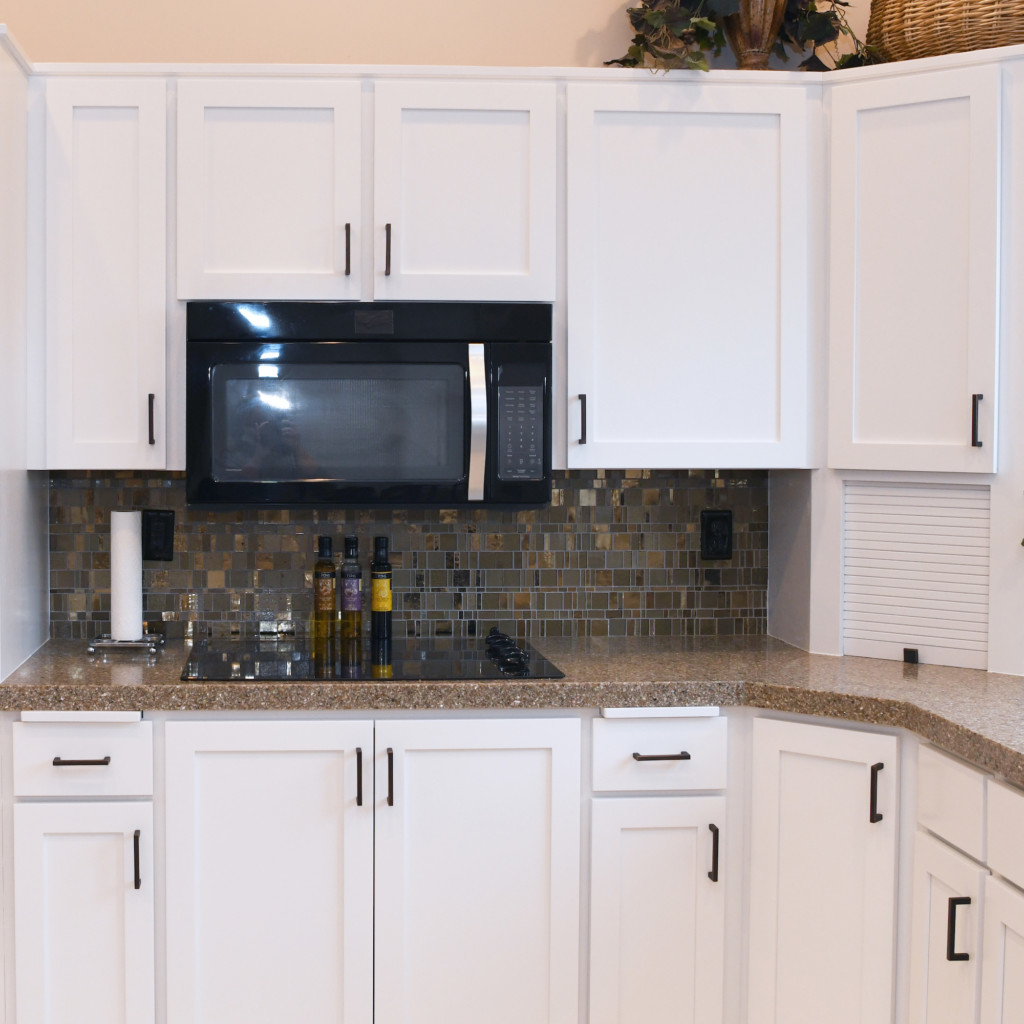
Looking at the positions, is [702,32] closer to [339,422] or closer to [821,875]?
[339,422]

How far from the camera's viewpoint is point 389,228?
78.3 inches

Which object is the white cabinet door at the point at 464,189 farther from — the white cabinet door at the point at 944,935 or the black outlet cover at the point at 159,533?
the white cabinet door at the point at 944,935

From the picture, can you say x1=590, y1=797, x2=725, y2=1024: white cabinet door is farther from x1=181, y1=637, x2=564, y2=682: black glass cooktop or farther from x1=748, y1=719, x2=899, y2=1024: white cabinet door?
x1=181, y1=637, x2=564, y2=682: black glass cooktop

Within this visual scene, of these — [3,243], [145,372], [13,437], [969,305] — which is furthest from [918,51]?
[13,437]

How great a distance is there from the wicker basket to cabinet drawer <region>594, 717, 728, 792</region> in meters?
1.42

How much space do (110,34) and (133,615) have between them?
4.42 ft

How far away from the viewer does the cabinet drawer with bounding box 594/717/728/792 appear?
6.07ft

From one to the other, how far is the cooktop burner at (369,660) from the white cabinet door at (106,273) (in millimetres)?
445

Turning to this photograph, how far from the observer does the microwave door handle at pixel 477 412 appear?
2.00 metres

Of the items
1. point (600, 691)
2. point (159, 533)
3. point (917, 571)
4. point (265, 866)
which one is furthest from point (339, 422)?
point (917, 571)

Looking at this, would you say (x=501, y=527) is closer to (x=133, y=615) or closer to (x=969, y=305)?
(x=133, y=615)

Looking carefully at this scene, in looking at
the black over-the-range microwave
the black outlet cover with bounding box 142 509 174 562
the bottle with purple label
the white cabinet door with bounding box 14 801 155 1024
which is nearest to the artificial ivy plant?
the black over-the-range microwave

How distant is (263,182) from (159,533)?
33.2 inches

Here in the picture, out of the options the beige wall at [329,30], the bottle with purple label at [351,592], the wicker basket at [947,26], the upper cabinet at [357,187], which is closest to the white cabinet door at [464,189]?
the upper cabinet at [357,187]
